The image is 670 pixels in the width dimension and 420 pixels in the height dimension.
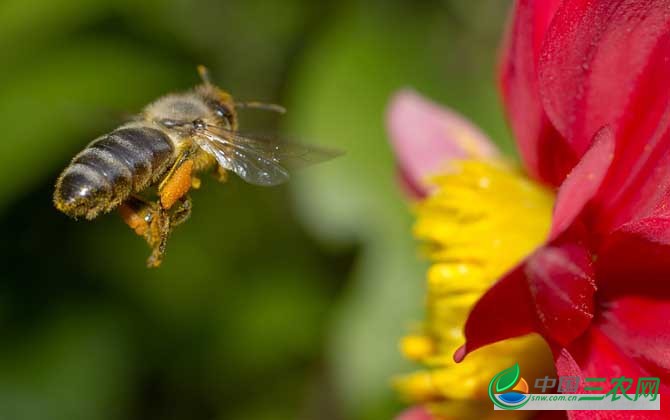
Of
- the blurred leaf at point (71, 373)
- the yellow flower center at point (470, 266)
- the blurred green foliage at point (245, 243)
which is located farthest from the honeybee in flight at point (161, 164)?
the blurred leaf at point (71, 373)

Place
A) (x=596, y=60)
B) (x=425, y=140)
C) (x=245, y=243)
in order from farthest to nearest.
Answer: (x=245, y=243), (x=425, y=140), (x=596, y=60)

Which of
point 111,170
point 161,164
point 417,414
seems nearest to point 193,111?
point 161,164

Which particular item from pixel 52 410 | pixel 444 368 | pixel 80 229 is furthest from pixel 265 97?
pixel 444 368

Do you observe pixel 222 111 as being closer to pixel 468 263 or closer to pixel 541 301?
pixel 468 263

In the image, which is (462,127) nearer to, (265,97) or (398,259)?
(398,259)

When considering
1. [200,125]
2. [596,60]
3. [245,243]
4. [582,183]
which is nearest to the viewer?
[582,183]

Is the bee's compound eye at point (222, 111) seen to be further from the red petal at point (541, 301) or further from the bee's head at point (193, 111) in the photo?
the red petal at point (541, 301)

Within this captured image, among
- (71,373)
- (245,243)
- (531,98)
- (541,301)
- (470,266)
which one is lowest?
(71,373)
